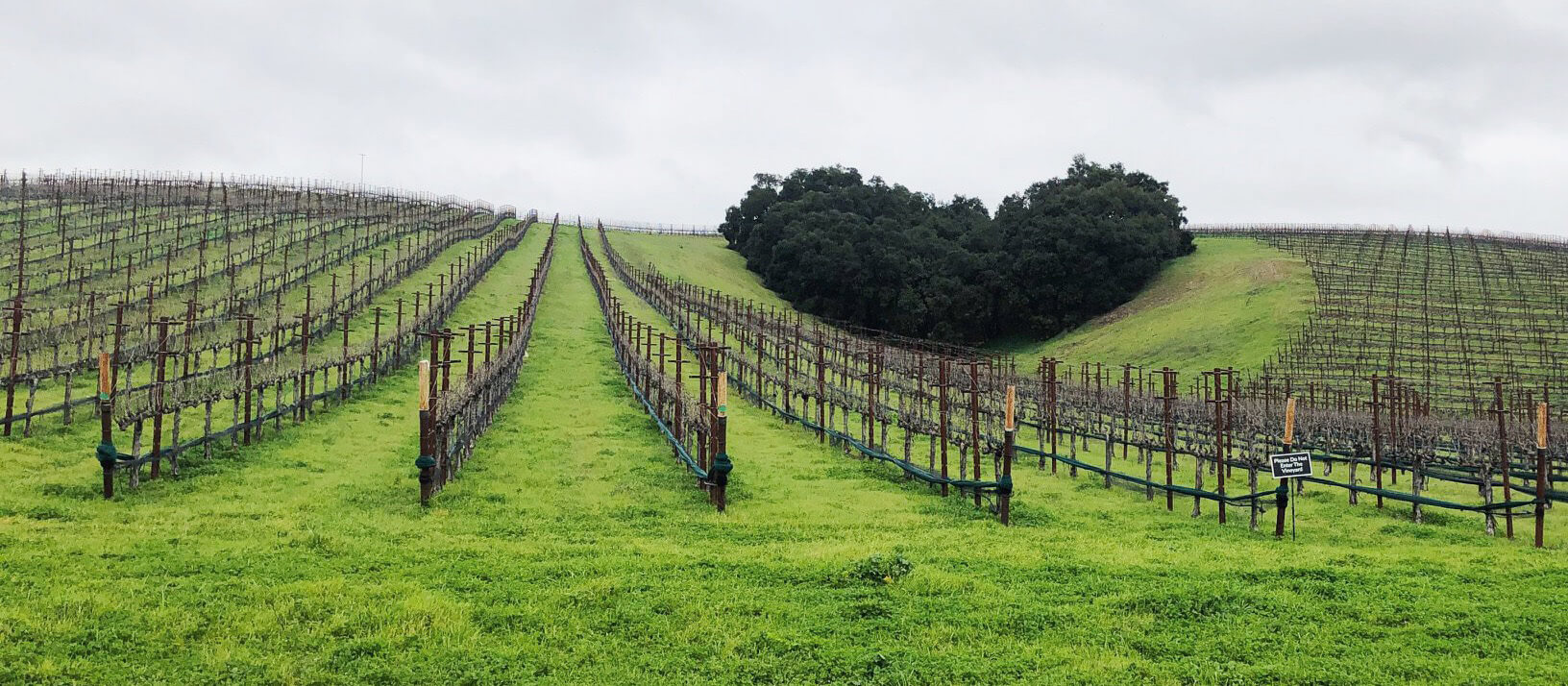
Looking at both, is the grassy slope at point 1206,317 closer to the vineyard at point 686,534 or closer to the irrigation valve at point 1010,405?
the vineyard at point 686,534

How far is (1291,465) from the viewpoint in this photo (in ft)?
48.5

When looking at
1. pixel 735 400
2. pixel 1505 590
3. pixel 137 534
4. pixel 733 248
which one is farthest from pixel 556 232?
pixel 1505 590

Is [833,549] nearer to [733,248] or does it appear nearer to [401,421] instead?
[401,421]

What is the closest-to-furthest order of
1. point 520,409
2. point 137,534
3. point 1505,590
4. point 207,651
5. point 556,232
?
1. point 207,651
2. point 1505,590
3. point 137,534
4. point 520,409
5. point 556,232

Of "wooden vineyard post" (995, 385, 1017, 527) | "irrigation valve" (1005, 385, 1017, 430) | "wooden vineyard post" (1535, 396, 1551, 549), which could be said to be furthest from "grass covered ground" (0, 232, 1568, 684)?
"irrigation valve" (1005, 385, 1017, 430)

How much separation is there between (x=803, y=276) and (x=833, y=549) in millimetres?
64913

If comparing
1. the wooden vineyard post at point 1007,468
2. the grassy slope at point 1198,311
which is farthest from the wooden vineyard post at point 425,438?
the grassy slope at point 1198,311

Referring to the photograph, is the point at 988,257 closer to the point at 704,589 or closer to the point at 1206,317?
the point at 1206,317

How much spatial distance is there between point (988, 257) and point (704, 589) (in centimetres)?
6410

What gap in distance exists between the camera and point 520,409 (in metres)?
28.2

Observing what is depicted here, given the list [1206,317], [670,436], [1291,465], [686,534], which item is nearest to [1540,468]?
[1291,465]

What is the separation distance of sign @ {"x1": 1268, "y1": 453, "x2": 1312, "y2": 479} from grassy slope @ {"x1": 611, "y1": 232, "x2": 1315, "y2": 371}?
118ft

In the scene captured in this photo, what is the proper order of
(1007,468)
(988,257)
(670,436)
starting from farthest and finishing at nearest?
(988,257) < (670,436) < (1007,468)

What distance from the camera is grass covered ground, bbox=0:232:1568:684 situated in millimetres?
9414
